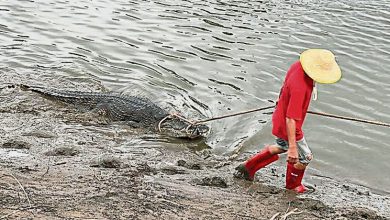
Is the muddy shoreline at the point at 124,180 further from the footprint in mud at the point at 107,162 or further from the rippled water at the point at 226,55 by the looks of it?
the rippled water at the point at 226,55

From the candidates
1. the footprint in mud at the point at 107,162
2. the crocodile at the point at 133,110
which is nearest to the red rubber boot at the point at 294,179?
the footprint in mud at the point at 107,162

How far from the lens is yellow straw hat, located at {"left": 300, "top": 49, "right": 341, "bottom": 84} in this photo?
5211mm

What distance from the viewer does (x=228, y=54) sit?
11.5m

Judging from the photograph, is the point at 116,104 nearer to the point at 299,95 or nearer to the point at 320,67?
the point at 299,95

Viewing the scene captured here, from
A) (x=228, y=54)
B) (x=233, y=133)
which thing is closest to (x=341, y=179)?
(x=233, y=133)

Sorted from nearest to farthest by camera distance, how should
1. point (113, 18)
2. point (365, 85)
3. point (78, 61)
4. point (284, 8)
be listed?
point (365, 85)
point (78, 61)
point (113, 18)
point (284, 8)

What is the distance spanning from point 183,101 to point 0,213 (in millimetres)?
5407

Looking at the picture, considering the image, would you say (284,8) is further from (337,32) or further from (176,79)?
(176,79)

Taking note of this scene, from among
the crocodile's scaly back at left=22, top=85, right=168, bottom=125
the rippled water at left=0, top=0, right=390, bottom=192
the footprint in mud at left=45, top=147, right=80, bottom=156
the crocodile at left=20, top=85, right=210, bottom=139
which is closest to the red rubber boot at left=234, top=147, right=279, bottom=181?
the rippled water at left=0, top=0, right=390, bottom=192

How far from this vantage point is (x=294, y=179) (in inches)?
236

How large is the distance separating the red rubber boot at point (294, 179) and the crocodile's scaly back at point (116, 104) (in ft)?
8.75

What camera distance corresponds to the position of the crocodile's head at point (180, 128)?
25.5ft

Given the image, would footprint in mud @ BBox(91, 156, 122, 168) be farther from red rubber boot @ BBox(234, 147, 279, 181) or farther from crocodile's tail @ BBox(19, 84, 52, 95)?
crocodile's tail @ BBox(19, 84, 52, 95)

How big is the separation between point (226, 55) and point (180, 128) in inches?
155
